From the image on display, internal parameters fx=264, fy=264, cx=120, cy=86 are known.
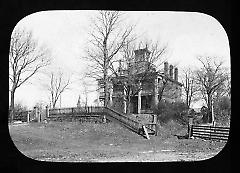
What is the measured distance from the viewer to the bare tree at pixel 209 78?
2.44 meters

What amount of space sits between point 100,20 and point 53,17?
0.41 m

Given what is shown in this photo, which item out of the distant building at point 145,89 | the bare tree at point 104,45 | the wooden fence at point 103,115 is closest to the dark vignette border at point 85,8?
the bare tree at point 104,45

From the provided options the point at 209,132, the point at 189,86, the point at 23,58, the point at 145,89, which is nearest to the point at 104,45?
the point at 145,89

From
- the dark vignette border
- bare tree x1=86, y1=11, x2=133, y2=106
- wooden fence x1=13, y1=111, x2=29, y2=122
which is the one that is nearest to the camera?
the dark vignette border

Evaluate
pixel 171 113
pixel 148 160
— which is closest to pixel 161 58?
pixel 171 113

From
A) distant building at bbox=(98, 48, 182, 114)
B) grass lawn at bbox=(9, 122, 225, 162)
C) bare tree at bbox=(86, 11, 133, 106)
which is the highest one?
bare tree at bbox=(86, 11, 133, 106)

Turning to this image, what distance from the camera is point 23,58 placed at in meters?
2.31

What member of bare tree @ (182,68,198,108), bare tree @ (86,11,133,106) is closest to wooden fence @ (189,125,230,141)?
bare tree @ (182,68,198,108)

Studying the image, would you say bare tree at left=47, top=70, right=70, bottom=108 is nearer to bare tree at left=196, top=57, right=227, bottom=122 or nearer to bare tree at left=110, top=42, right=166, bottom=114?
bare tree at left=110, top=42, right=166, bottom=114

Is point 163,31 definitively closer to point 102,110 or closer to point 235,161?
point 102,110

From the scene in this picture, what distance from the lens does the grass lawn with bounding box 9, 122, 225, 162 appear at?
2.31m

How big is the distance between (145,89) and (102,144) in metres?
0.65

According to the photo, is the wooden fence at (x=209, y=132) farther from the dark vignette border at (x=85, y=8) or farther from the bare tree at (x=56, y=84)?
the bare tree at (x=56, y=84)
